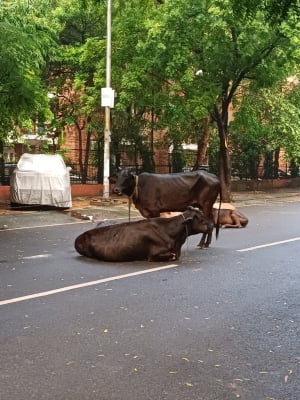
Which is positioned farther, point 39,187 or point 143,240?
point 39,187

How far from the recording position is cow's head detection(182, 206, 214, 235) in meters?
9.02

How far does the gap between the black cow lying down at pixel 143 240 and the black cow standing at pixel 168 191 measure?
51.8 inches

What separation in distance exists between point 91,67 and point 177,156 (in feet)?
22.7

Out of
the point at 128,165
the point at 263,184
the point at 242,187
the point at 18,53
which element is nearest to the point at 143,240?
the point at 18,53

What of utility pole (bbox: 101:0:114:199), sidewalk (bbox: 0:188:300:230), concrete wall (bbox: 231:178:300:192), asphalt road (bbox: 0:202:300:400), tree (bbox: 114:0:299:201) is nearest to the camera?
asphalt road (bbox: 0:202:300:400)

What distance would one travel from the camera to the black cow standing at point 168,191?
10305mm

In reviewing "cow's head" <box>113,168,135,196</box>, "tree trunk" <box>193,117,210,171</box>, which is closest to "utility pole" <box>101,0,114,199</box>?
"tree trunk" <box>193,117,210,171</box>

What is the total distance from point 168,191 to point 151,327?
5147 mm

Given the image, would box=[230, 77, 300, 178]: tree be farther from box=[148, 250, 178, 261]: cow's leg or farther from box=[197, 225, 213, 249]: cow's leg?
box=[148, 250, 178, 261]: cow's leg

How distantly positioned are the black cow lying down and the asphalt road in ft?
0.70

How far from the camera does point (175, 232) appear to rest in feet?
28.9

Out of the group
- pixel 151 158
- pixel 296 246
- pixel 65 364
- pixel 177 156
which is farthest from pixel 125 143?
pixel 65 364

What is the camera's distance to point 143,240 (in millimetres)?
8773

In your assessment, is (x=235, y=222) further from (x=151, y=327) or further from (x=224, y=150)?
(x=224, y=150)
